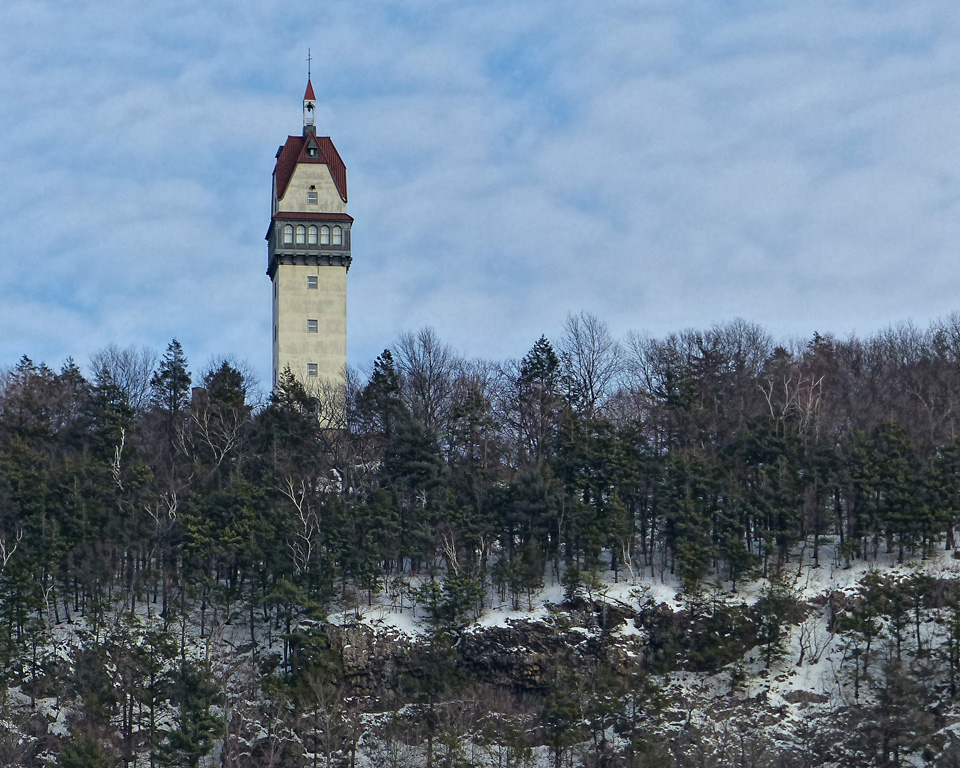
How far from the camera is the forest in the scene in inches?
2269

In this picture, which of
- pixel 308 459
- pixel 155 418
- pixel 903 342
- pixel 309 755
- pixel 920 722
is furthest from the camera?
pixel 903 342

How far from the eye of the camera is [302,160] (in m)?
91.7

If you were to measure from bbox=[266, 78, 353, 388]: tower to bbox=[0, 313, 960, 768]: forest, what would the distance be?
6.32 metres

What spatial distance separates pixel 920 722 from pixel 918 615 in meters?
7.25

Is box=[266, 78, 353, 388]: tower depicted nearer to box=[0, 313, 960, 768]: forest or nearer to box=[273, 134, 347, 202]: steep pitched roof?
box=[273, 134, 347, 202]: steep pitched roof

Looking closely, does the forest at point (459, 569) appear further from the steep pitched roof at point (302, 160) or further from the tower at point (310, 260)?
the steep pitched roof at point (302, 160)

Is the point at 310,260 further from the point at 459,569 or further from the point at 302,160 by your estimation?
the point at 459,569

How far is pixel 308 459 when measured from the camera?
75.4 meters

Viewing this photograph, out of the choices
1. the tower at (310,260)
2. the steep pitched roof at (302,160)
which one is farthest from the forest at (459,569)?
the steep pitched roof at (302,160)

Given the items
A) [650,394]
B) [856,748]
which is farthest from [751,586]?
[650,394]

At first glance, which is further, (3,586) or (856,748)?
(3,586)

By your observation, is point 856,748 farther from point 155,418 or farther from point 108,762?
point 155,418

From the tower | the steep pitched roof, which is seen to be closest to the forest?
the tower

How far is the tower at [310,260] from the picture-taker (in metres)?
88.4
